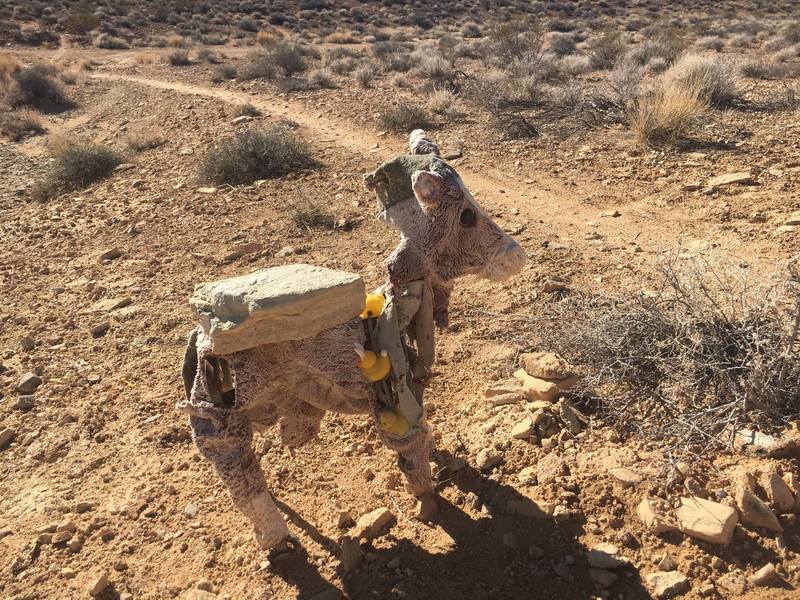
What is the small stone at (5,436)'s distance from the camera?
4316 millimetres

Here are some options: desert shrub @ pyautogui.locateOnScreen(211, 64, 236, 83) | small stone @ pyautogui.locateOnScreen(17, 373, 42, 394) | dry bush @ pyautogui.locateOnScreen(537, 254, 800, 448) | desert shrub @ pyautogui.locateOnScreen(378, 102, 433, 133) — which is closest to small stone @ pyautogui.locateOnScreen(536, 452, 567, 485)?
dry bush @ pyautogui.locateOnScreen(537, 254, 800, 448)

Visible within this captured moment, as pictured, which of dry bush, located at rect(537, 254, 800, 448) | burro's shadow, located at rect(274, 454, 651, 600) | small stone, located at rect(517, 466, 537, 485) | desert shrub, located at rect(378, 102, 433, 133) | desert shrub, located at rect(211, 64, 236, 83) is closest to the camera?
burro's shadow, located at rect(274, 454, 651, 600)

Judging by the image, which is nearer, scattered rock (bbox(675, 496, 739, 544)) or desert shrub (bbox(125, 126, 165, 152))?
scattered rock (bbox(675, 496, 739, 544))

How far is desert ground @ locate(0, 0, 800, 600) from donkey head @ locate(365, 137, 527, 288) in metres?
1.29

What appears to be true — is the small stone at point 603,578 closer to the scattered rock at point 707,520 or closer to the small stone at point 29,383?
the scattered rock at point 707,520

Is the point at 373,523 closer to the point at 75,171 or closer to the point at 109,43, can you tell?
the point at 75,171

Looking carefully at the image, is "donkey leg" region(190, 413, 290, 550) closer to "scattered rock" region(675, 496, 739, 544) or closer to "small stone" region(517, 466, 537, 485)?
"small stone" region(517, 466, 537, 485)

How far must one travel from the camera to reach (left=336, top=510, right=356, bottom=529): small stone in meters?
3.20

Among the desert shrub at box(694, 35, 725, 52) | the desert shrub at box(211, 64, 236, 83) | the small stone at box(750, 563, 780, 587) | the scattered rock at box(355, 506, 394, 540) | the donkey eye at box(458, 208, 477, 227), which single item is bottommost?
the scattered rock at box(355, 506, 394, 540)

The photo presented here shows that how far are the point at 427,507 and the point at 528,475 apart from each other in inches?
22.4

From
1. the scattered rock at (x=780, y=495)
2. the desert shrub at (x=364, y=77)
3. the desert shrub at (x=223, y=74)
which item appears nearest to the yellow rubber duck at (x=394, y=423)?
the scattered rock at (x=780, y=495)

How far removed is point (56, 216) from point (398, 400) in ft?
26.0

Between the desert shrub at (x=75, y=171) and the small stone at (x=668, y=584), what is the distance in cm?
1003

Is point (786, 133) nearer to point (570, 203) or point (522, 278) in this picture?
point (570, 203)
